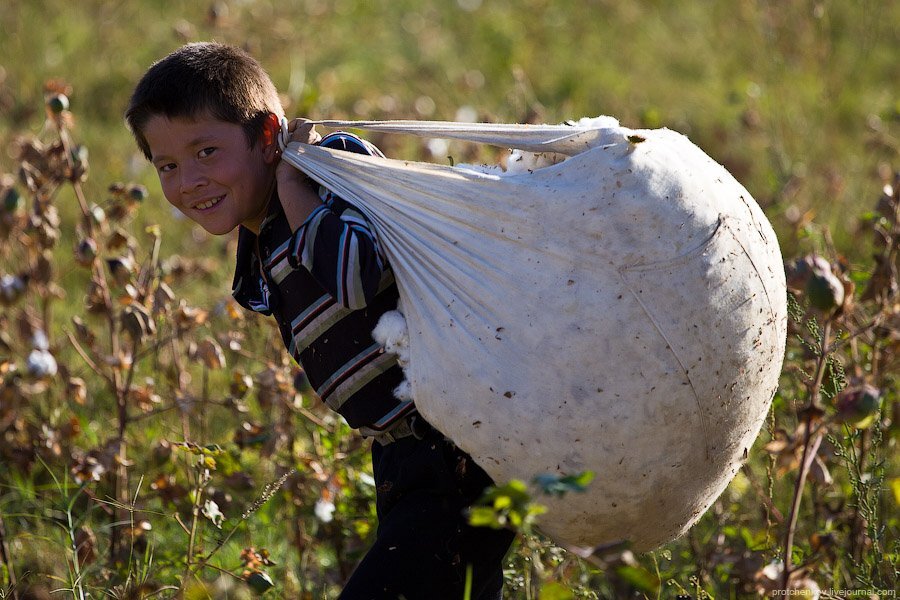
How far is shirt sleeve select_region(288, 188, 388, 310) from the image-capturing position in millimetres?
1865

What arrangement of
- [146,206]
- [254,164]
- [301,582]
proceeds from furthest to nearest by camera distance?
1. [146,206]
2. [301,582]
3. [254,164]

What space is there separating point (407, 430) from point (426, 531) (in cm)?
20

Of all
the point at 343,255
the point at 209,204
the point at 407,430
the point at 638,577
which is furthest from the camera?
Answer: the point at 209,204

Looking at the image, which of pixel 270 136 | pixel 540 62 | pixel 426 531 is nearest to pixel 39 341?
pixel 270 136

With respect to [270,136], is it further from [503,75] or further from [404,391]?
[503,75]

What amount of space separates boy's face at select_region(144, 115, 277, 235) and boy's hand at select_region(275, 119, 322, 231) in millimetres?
54

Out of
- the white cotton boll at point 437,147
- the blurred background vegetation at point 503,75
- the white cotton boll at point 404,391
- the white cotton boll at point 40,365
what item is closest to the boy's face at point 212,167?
the white cotton boll at point 404,391

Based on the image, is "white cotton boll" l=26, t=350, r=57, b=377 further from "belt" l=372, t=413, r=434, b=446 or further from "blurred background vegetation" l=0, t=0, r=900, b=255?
"blurred background vegetation" l=0, t=0, r=900, b=255

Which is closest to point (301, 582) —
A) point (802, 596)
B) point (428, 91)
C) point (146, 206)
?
point (802, 596)

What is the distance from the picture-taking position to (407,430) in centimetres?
201

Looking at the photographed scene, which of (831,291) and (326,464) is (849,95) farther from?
(831,291)

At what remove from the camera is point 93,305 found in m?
2.96

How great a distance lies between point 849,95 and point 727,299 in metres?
5.25

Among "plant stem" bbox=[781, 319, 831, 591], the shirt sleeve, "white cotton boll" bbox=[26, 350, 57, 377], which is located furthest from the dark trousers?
"white cotton boll" bbox=[26, 350, 57, 377]
